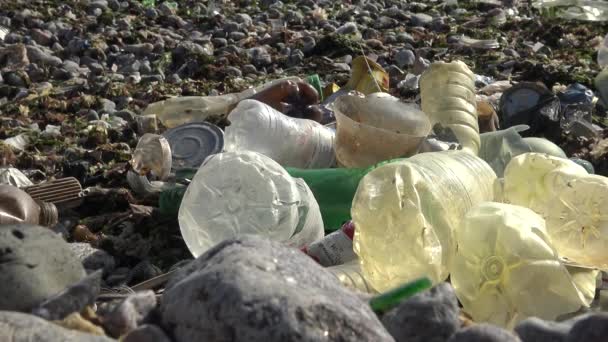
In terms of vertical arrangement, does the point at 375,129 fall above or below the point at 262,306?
Answer: below

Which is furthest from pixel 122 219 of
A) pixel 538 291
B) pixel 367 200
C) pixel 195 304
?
pixel 195 304

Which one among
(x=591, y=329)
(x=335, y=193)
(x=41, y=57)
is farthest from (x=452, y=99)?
(x=41, y=57)

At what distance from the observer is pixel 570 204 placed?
280 cm

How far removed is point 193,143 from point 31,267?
2.18 m

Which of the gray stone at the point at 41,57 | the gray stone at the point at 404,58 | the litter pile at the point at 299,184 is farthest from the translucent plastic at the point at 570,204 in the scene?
the gray stone at the point at 41,57

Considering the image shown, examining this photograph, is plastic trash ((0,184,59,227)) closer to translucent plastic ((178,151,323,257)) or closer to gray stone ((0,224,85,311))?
translucent plastic ((178,151,323,257))

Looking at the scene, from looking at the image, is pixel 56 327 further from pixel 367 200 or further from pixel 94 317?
pixel 367 200

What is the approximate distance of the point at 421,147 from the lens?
3.54 meters

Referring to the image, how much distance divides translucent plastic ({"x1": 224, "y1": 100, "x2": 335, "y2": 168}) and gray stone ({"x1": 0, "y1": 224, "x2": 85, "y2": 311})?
1.91 metres

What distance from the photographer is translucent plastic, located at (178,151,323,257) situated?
9.92ft

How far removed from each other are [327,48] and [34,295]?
483cm

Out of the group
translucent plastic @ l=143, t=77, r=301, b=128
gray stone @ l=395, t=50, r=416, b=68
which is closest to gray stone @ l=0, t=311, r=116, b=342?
translucent plastic @ l=143, t=77, r=301, b=128

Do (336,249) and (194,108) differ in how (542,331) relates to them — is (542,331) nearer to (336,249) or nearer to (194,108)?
(336,249)

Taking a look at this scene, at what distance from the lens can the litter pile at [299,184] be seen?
5.53ft
